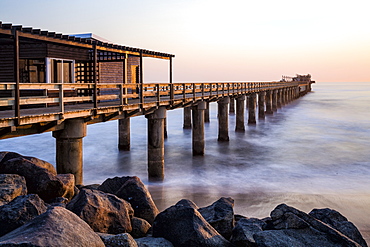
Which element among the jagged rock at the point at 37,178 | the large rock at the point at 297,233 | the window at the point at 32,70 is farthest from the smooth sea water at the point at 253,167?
the jagged rock at the point at 37,178

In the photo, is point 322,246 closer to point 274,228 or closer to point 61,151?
point 274,228

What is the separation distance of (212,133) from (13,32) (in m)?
23.1

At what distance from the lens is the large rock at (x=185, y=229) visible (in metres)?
6.34

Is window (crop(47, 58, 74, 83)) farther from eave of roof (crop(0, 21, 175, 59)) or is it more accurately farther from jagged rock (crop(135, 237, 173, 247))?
jagged rock (crop(135, 237, 173, 247))

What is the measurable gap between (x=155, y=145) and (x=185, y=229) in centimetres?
880

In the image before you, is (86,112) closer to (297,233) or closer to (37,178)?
(37,178)

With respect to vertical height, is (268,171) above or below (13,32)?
below

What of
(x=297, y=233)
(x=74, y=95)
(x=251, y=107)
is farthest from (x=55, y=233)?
(x=251, y=107)

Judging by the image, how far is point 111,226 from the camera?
6723mm

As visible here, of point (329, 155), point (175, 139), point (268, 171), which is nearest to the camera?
point (268, 171)

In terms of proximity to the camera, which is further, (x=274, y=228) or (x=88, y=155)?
(x=88, y=155)

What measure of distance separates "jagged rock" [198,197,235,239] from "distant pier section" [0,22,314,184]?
4.21 meters

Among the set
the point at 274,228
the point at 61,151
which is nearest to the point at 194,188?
the point at 61,151

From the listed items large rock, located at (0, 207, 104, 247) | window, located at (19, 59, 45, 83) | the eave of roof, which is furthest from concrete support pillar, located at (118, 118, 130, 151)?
large rock, located at (0, 207, 104, 247)
